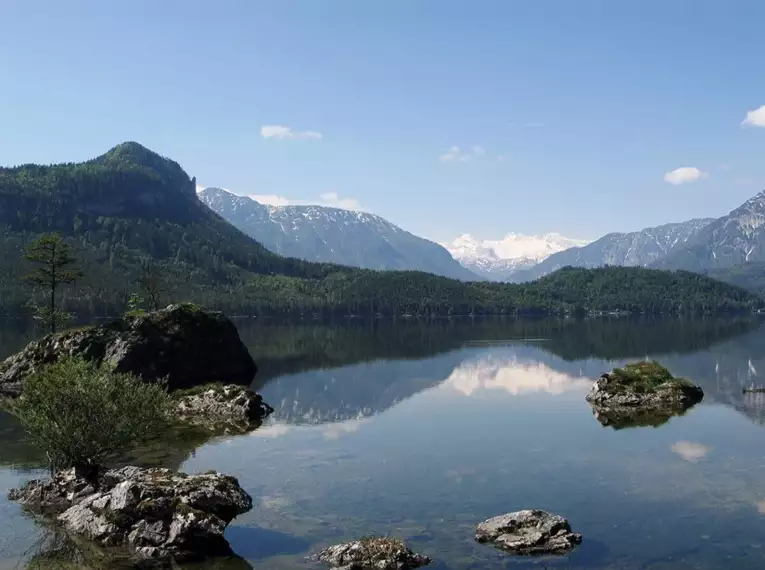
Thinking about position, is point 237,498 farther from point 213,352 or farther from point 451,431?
point 213,352

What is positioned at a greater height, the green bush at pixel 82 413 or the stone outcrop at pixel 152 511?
the green bush at pixel 82 413

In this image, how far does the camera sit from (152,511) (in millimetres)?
32656

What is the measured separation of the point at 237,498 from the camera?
37.6 metres

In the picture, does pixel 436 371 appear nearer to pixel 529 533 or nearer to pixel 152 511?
pixel 529 533

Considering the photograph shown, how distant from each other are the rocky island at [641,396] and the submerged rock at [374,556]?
43.8 metres

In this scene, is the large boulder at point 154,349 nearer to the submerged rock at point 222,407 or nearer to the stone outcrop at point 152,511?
the submerged rock at point 222,407

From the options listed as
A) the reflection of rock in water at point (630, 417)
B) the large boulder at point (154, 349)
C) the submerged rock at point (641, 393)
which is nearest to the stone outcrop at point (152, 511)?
the reflection of rock in water at point (630, 417)

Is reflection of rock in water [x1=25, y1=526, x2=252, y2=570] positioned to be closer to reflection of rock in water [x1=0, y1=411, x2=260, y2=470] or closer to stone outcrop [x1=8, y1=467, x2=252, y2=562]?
stone outcrop [x1=8, y1=467, x2=252, y2=562]

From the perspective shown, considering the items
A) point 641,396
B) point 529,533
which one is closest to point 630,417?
point 641,396

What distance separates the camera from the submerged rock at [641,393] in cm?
7538

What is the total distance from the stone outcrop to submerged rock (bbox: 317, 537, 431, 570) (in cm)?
600

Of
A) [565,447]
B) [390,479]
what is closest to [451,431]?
[565,447]

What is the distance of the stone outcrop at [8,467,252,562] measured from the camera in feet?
103

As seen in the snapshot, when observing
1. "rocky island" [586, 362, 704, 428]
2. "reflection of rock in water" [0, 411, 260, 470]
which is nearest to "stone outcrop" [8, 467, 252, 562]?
"reflection of rock in water" [0, 411, 260, 470]
